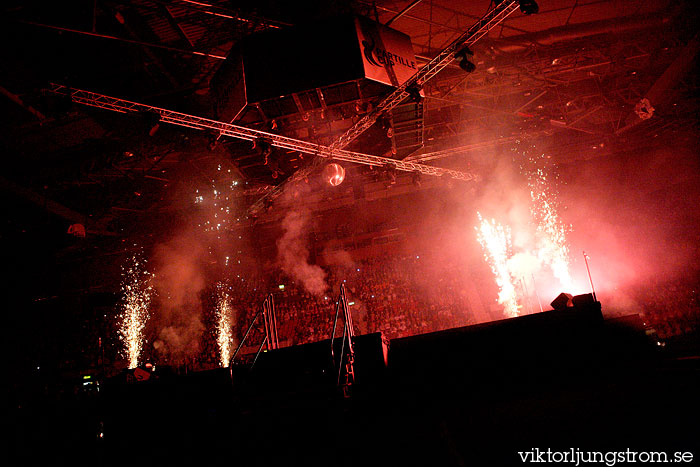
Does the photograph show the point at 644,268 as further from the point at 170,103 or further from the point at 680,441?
the point at 170,103

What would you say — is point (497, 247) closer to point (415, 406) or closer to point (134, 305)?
point (415, 406)

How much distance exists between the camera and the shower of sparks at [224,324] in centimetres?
1248

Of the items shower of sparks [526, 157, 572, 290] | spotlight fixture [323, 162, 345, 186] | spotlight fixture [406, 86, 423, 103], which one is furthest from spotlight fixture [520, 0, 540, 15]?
shower of sparks [526, 157, 572, 290]

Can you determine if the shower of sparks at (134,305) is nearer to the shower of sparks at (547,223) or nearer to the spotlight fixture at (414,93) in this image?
the spotlight fixture at (414,93)

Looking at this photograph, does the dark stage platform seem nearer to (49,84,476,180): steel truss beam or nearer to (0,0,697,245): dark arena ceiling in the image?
(49,84,476,180): steel truss beam

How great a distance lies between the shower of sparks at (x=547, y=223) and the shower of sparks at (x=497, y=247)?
1.28 meters

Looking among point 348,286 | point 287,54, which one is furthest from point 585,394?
point 348,286

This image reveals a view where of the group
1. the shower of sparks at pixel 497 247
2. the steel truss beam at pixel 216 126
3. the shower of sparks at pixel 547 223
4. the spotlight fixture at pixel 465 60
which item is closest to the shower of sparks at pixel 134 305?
the steel truss beam at pixel 216 126

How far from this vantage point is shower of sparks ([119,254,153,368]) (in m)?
12.5

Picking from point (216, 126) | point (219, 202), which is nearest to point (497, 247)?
point (219, 202)

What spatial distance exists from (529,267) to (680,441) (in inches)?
402

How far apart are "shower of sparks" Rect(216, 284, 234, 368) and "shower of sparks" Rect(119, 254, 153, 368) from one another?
2.66 m

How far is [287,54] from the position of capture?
5.85m

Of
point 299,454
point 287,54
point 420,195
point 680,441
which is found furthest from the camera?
point 420,195
